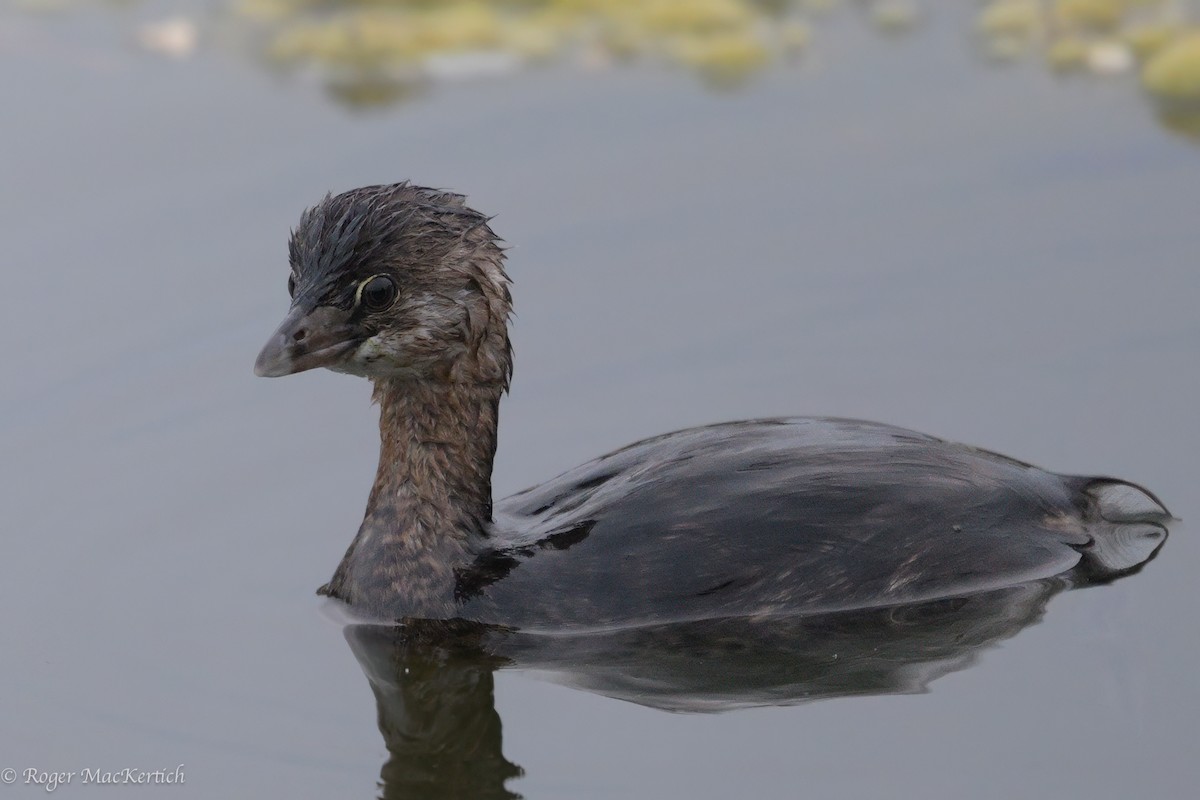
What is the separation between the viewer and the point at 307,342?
5.88 metres

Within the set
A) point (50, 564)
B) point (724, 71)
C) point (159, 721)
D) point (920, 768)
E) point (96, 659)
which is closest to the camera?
point (920, 768)

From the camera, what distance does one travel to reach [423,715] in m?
5.66

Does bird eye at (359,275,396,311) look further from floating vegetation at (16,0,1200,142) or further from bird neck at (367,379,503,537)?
floating vegetation at (16,0,1200,142)

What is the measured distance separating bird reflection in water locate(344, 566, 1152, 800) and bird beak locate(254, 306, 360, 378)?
860 millimetres

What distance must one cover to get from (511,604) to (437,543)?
36 centimetres

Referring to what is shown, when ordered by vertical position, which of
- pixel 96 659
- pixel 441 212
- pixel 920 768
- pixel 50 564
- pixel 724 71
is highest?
pixel 724 71

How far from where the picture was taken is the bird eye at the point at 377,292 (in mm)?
5984

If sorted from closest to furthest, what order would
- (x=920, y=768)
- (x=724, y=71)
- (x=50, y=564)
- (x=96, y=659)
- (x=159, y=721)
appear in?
1. (x=920, y=768)
2. (x=159, y=721)
3. (x=96, y=659)
4. (x=50, y=564)
5. (x=724, y=71)

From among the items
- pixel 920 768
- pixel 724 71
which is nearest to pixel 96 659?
pixel 920 768

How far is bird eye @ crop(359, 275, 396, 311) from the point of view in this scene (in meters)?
5.98

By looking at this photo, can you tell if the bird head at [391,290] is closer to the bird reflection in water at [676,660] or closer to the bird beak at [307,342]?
the bird beak at [307,342]

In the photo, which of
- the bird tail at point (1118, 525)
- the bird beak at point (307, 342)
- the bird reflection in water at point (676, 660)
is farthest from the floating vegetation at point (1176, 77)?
the bird beak at point (307, 342)

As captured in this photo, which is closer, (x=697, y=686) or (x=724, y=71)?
(x=697, y=686)

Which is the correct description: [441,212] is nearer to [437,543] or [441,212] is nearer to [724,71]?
[437,543]
